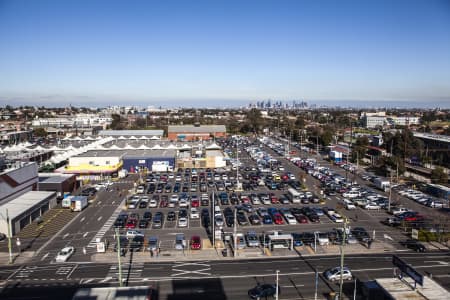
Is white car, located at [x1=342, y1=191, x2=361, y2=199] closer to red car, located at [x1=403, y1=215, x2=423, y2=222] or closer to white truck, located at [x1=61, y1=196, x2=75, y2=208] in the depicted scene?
red car, located at [x1=403, y1=215, x2=423, y2=222]

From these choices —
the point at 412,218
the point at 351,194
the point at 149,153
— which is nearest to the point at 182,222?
the point at 351,194

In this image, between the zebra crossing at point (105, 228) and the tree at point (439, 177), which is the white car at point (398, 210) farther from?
the zebra crossing at point (105, 228)

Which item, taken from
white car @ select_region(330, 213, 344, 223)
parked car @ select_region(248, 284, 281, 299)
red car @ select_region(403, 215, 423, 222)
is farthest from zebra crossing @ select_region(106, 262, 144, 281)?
red car @ select_region(403, 215, 423, 222)

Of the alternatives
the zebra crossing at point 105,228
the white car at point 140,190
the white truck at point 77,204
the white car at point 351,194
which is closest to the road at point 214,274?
the zebra crossing at point 105,228

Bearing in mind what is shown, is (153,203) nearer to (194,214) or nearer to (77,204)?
(194,214)

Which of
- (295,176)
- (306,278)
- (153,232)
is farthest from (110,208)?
(295,176)

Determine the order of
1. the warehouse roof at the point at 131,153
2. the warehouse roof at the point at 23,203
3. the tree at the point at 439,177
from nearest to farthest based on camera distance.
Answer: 1. the warehouse roof at the point at 23,203
2. the tree at the point at 439,177
3. the warehouse roof at the point at 131,153

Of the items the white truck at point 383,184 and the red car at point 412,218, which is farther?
the white truck at point 383,184
